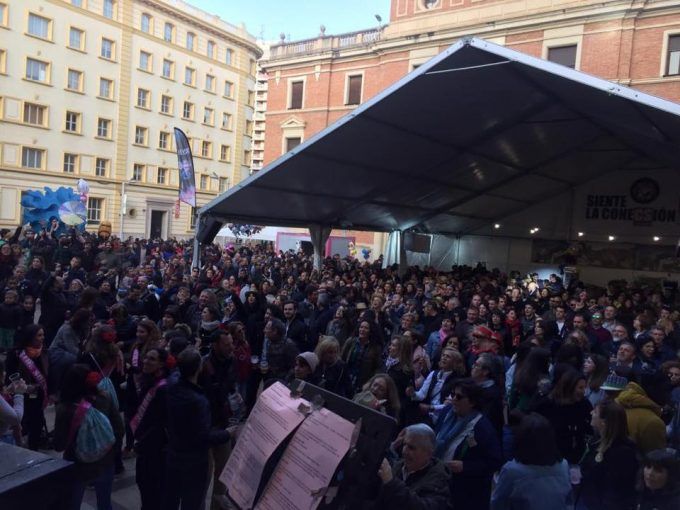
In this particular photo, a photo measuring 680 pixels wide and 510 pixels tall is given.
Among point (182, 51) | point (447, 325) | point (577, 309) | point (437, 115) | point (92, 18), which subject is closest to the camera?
point (447, 325)

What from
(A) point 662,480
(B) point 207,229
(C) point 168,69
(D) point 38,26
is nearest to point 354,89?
(B) point 207,229

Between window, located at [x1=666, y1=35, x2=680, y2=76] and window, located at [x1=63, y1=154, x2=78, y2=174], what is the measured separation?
33817mm

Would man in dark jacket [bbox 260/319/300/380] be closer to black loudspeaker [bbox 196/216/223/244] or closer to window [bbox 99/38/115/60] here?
black loudspeaker [bbox 196/216/223/244]

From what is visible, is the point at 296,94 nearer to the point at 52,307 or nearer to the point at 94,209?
the point at 94,209

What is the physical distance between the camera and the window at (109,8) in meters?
35.3

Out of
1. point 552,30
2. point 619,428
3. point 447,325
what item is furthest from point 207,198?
point 619,428

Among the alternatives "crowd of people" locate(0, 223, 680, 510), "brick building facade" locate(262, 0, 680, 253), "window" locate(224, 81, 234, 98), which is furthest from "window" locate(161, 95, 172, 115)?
"crowd of people" locate(0, 223, 680, 510)

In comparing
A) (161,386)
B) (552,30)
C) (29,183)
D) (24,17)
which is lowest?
(161,386)

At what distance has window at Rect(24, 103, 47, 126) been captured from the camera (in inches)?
1256

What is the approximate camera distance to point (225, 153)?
147 feet

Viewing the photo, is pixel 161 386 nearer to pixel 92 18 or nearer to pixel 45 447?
pixel 45 447

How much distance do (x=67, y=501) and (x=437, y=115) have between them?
361 inches

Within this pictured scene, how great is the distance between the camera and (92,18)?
1358 inches

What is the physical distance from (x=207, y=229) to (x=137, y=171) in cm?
2981
